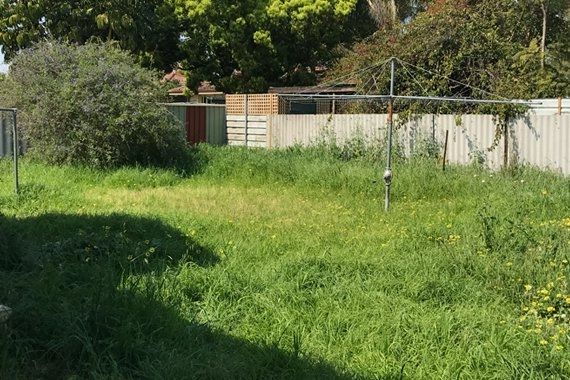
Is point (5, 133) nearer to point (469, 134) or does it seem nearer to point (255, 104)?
point (255, 104)

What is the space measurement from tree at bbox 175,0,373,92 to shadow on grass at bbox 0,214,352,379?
18241mm

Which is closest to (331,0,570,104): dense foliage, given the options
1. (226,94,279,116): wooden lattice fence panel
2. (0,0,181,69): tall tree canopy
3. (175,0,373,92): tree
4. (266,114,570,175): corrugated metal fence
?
(266,114,570,175): corrugated metal fence

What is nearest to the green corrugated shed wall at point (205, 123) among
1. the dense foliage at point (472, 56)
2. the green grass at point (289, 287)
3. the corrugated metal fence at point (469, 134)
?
the corrugated metal fence at point (469, 134)

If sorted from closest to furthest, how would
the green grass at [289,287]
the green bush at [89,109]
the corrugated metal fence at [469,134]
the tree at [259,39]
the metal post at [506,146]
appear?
1. the green grass at [289,287]
2. the corrugated metal fence at [469,134]
3. the metal post at [506,146]
4. the green bush at [89,109]
5. the tree at [259,39]

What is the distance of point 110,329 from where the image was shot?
13.5 ft

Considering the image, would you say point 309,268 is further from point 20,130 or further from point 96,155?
point 20,130

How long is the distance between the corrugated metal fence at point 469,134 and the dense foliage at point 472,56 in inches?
45.0

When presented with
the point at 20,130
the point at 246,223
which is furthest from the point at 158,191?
the point at 20,130

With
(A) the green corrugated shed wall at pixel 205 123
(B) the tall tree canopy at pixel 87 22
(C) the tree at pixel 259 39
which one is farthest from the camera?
(C) the tree at pixel 259 39

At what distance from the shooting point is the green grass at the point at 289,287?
13.0 feet

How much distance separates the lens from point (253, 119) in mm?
18562

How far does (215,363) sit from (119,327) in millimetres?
713

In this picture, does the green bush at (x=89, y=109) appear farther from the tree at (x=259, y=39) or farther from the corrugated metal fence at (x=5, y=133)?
the tree at (x=259, y=39)

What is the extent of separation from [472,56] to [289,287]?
11994mm
